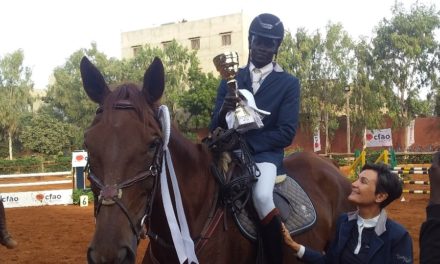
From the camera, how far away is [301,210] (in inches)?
144

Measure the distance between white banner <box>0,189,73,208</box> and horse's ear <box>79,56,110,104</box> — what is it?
1476 centimetres

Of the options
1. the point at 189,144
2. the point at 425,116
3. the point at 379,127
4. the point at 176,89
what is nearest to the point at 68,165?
the point at 176,89

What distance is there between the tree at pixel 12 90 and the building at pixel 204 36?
11.8 m

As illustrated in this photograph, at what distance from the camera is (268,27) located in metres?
3.53

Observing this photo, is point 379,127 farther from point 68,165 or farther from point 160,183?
point 160,183

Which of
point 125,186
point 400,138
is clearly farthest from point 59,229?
point 400,138

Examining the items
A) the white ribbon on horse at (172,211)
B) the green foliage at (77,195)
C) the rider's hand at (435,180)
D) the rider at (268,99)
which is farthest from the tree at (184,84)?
the rider's hand at (435,180)

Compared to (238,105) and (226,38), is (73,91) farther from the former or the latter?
(238,105)

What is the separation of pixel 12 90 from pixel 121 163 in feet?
164

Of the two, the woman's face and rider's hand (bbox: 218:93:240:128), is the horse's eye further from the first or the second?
the woman's face

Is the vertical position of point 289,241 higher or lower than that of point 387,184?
lower

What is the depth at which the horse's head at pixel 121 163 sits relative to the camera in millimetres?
2180

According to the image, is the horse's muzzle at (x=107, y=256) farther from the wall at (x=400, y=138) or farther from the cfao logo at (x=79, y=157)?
the wall at (x=400, y=138)

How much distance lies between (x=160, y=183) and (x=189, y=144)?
471 mm
